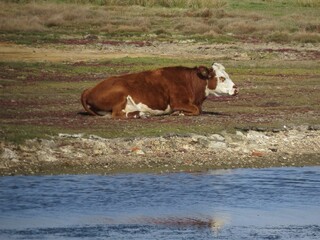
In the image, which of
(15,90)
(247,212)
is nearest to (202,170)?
(247,212)

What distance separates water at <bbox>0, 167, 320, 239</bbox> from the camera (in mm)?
12258

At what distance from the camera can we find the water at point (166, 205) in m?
12.3

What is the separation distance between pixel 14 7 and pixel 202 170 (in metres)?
39.0

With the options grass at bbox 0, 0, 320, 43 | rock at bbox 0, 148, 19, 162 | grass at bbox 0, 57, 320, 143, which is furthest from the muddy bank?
grass at bbox 0, 0, 320, 43

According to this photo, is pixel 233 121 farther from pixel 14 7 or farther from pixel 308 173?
pixel 14 7

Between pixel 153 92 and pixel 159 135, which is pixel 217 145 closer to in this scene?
pixel 159 135

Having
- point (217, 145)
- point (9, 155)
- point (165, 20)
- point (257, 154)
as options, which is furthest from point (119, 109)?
point (165, 20)

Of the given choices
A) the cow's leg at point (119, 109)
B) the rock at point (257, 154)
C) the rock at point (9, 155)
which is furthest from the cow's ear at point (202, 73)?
the rock at point (9, 155)

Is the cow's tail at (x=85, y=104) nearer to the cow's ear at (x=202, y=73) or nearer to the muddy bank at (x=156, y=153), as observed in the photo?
the cow's ear at (x=202, y=73)

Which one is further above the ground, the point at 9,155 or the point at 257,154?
the point at 9,155

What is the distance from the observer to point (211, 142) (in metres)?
17.3

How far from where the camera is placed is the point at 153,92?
19.4 meters

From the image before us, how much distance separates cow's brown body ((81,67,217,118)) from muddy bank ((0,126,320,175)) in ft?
5.82

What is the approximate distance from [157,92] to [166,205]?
19.2ft
